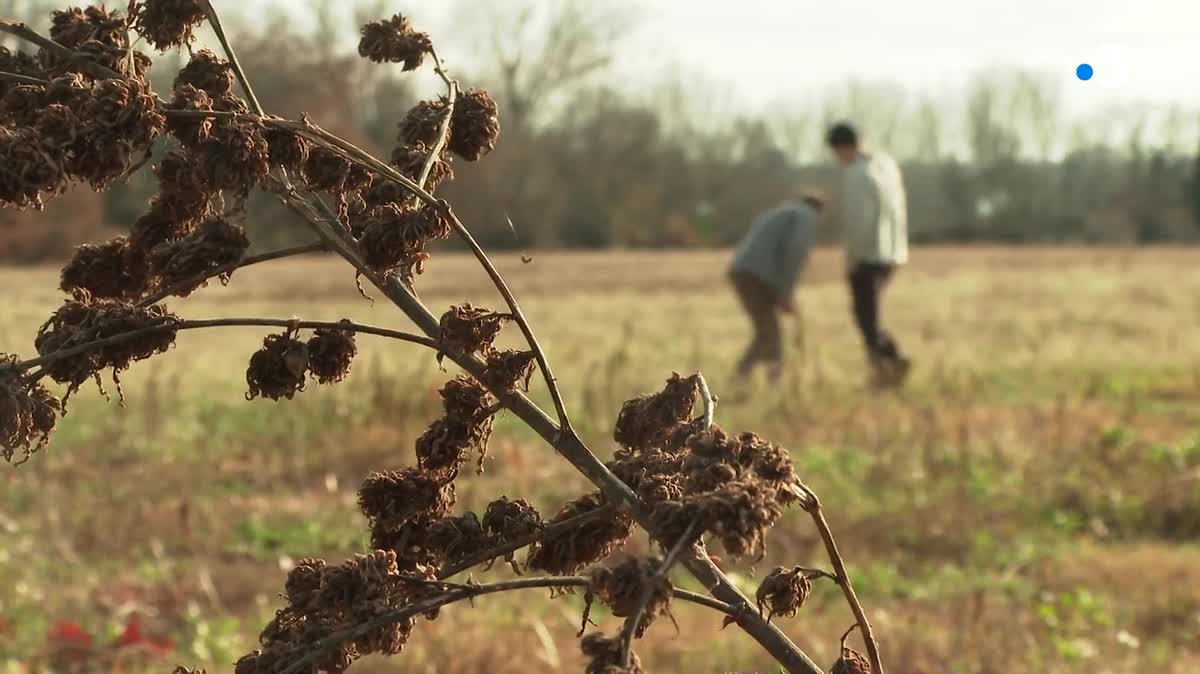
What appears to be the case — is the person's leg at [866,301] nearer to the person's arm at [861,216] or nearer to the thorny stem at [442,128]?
the person's arm at [861,216]

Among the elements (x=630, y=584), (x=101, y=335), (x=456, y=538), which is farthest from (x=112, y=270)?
(x=630, y=584)

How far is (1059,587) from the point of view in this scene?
233 inches

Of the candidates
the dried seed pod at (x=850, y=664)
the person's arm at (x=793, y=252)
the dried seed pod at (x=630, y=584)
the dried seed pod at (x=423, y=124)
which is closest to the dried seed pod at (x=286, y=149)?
the dried seed pod at (x=423, y=124)

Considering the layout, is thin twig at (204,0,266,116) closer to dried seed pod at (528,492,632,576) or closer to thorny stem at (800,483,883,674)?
dried seed pod at (528,492,632,576)

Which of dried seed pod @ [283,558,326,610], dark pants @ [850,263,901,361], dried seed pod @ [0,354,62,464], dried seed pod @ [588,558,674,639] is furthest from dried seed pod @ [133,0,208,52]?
dark pants @ [850,263,901,361]

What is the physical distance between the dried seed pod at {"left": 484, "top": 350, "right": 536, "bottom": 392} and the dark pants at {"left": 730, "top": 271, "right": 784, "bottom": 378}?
1042 centimetres

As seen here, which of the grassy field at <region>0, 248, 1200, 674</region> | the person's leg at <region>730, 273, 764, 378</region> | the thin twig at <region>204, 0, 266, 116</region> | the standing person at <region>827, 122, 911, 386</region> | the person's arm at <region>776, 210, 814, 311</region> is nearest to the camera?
the thin twig at <region>204, 0, 266, 116</region>

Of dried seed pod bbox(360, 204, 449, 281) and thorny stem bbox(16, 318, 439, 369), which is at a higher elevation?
dried seed pod bbox(360, 204, 449, 281)

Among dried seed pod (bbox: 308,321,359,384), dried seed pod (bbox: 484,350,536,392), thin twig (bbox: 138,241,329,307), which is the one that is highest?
thin twig (bbox: 138,241,329,307)

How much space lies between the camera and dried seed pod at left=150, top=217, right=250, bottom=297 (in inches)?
45.4

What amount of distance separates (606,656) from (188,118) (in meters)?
0.54

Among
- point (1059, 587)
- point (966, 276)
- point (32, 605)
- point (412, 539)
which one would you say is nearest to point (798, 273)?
point (1059, 587)

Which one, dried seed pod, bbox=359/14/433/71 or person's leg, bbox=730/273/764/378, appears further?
person's leg, bbox=730/273/764/378

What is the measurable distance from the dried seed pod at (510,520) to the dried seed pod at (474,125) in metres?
0.35
